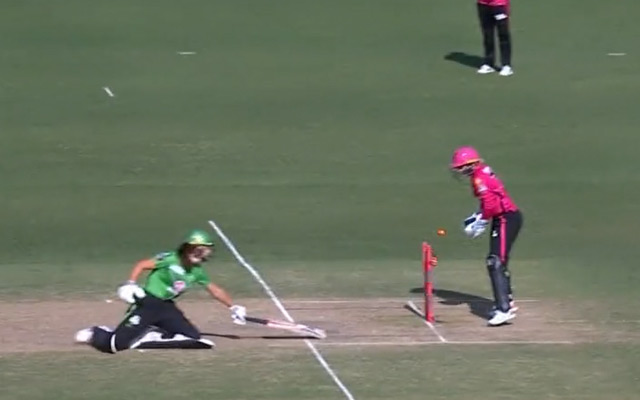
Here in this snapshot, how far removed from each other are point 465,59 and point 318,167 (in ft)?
18.4

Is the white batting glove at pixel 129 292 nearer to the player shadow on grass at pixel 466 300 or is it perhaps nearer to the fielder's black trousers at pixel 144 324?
the fielder's black trousers at pixel 144 324

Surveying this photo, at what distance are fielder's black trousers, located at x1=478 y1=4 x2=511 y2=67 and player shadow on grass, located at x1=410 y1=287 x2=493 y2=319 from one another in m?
8.97

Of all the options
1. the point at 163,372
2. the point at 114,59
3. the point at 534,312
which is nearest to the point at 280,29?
the point at 114,59

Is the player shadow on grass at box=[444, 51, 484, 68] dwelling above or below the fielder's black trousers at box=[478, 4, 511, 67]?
below

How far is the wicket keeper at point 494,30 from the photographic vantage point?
26.2 m

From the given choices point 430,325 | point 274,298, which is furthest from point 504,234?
point 274,298

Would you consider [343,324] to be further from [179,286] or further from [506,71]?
[506,71]

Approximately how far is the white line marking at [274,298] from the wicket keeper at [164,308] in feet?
2.99

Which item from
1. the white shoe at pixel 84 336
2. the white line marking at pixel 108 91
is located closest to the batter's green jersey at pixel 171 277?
the white shoe at pixel 84 336

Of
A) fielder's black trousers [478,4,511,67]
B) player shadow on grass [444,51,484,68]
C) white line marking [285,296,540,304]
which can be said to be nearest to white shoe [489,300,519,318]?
white line marking [285,296,540,304]

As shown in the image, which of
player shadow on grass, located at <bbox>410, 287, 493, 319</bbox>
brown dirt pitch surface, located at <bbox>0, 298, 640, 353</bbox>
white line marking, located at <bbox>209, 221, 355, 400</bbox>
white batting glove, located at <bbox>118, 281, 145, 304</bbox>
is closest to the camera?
white line marking, located at <bbox>209, 221, 355, 400</bbox>

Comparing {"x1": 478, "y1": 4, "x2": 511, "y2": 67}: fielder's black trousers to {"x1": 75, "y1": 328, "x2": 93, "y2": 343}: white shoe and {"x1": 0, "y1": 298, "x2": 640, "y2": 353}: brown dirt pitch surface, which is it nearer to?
{"x1": 0, "y1": 298, "x2": 640, "y2": 353}: brown dirt pitch surface

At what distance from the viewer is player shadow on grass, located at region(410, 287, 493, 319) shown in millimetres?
17631

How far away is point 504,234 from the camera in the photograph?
1698cm
